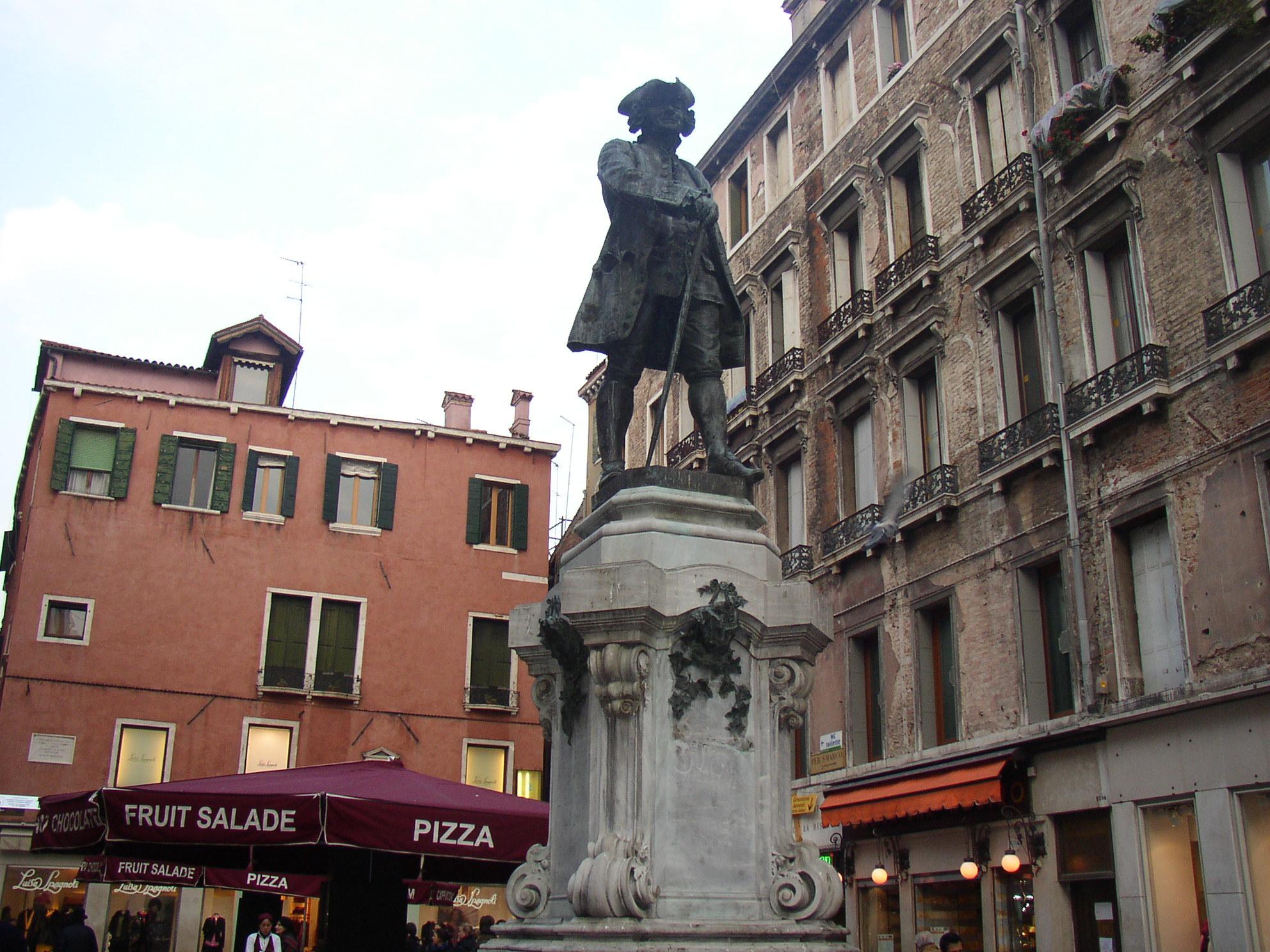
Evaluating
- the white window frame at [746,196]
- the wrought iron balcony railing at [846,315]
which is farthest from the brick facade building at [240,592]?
the wrought iron balcony railing at [846,315]

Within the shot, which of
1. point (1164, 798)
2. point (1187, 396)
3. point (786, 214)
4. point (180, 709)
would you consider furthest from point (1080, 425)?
point (180, 709)

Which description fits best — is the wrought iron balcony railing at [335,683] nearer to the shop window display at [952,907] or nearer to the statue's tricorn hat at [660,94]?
the shop window display at [952,907]

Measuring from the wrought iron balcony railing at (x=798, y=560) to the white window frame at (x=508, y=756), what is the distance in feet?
34.1

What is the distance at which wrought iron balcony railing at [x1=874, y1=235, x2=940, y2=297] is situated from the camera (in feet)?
72.5

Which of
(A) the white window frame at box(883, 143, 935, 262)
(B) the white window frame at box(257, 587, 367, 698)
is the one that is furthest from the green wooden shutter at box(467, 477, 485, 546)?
(A) the white window frame at box(883, 143, 935, 262)

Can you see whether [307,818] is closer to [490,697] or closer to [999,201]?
[999,201]

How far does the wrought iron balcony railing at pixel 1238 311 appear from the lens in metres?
14.9

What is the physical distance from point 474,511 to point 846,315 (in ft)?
43.8

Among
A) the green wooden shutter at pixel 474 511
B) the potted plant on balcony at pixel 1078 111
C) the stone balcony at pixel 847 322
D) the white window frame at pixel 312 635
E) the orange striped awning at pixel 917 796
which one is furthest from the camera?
the green wooden shutter at pixel 474 511

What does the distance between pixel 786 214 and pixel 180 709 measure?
1839cm

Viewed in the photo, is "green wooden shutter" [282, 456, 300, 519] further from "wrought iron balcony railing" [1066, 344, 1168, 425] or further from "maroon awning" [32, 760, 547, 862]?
"maroon awning" [32, 760, 547, 862]

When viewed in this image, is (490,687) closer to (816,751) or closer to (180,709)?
(180,709)

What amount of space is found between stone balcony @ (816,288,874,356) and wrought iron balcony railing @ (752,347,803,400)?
77cm

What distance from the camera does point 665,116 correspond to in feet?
27.7
